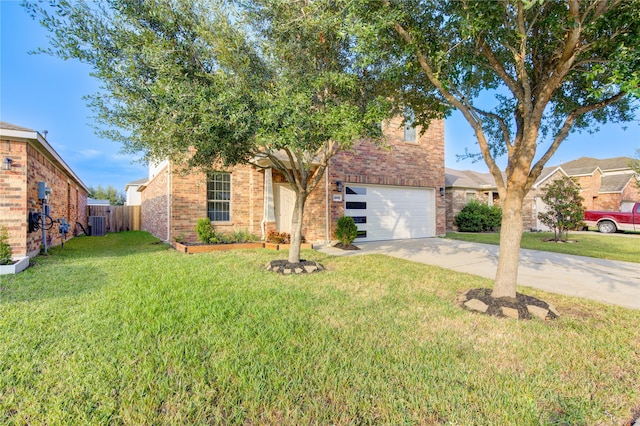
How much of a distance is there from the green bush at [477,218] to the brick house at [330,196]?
167 inches

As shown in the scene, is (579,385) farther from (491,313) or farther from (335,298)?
(335,298)

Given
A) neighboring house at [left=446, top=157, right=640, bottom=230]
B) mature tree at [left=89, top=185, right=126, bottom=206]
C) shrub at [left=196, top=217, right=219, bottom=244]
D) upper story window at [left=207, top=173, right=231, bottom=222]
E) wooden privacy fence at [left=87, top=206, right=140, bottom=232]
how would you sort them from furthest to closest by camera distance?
mature tree at [left=89, top=185, right=126, bottom=206] → wooden privacy fence at [left=87, top=206, right=140, bottom=232] → neighboring house at [left=446, top=157, right=640, bottom=230] → upper story window at [left=207, top=173, right=231, bottom=222] → shrub at [left=196, top=217, right=219, bottom=244]

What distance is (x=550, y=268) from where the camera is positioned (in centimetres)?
666

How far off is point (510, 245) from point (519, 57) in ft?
8.06

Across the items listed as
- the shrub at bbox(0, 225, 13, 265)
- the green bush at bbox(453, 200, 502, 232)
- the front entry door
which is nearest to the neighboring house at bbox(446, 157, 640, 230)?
the green bush at bbox(453, 200, 502, 232)

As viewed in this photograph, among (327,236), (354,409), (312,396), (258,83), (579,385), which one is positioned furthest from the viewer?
(327,236)

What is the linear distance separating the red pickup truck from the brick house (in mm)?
10365

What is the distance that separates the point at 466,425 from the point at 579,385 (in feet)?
3.97

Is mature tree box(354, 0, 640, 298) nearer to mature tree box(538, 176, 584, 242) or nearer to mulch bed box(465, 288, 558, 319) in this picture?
mulch bed box(465, 288, 558, 319)

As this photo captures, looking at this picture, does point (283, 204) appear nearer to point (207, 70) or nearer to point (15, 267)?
point (207, 70)

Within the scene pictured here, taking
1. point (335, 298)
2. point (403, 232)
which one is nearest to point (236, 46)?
point (335, 298)

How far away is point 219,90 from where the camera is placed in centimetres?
446

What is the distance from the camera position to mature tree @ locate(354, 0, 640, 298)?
10.9ft

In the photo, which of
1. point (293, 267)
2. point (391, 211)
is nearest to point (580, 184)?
point (391, 211)
